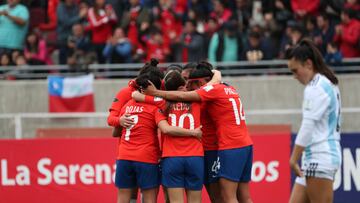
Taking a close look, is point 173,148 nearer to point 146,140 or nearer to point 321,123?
point 146,140

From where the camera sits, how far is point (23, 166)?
1443 centimetres

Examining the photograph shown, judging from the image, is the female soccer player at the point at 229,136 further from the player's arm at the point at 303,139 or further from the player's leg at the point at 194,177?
the player's arm at the point at 303,139

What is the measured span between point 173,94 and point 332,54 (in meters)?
7.61

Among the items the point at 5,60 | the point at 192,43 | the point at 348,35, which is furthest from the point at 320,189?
the point at 5,60

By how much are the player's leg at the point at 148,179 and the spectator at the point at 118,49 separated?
7964 millimetres

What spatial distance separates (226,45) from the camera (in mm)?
18250

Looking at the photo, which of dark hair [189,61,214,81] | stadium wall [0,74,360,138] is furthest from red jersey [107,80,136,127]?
stadium wall [0,74,360,138]

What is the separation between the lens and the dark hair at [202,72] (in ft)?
35.7

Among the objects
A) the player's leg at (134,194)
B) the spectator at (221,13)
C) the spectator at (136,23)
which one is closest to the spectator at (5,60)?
the spectator at (136,23)

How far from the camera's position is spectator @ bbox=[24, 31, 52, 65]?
62.5ft

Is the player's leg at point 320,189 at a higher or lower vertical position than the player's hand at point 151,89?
lower

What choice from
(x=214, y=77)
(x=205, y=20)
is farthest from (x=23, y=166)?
(x=205, y=20)

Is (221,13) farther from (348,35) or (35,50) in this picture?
(35,50)

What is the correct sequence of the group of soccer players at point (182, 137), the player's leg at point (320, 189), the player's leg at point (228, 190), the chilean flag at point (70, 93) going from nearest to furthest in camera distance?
the player's leg at point (320, 189)
the group of soccer players at point (182, 137)
the player's leg at point (228, 190)
the chilean flag at point (70, 93)
